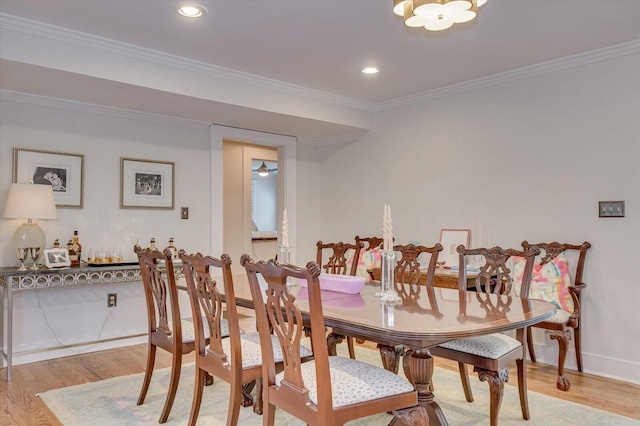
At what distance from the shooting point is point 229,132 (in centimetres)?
496

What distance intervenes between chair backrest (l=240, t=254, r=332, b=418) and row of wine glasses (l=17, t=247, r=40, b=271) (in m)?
2.43

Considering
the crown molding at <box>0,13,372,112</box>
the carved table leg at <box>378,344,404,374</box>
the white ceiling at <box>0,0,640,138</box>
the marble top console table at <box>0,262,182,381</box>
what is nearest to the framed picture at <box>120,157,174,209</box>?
the white ceiling at <box>0,0,640,138</box>

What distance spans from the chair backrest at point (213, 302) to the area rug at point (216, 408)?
0.57 metres

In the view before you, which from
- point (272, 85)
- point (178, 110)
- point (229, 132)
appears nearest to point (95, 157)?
point (178, 110)

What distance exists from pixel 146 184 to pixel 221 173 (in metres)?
0.79

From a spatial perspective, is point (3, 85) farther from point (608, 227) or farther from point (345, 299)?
point (608, 227)

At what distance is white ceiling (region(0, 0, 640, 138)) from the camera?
2807mm

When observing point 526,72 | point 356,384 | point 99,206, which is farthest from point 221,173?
point 356,384

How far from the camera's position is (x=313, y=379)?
1.80m

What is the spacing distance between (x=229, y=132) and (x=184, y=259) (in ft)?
9.24

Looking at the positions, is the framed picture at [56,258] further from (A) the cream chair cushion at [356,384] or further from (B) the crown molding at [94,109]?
(A) the cream chair cushion at [356,384]

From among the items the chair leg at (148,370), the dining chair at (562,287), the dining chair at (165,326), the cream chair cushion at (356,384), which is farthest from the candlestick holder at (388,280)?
the dining chair at (562,287)

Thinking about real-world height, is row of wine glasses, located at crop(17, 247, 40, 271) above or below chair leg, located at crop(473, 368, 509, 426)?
above

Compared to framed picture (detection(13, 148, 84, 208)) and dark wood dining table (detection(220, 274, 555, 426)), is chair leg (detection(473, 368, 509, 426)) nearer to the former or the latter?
dark wood dining table (detection(220, 274, 555, 426))
